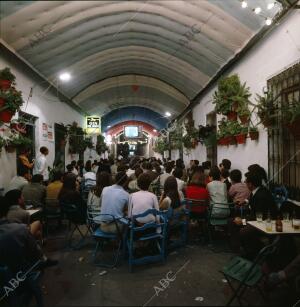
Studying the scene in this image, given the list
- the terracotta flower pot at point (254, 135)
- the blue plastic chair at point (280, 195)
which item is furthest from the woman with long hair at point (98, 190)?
the terracotta flower pot at point (254, 135)

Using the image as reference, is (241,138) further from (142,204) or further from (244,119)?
(142,204)

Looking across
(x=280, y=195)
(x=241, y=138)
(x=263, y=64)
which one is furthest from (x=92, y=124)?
(x=280, y=195)

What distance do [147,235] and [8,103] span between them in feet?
10.8

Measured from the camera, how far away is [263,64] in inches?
258

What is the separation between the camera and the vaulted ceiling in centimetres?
215

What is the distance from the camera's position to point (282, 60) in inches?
222

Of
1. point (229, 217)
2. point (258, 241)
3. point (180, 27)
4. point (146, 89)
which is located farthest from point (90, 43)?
point (146, 89)

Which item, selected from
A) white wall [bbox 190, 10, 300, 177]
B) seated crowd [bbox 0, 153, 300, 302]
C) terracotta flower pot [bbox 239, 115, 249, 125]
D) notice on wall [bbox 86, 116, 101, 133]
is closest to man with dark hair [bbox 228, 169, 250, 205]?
seated crowd [bbox 0, 153, 300, 302]

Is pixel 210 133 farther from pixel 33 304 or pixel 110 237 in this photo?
pixel 33 304

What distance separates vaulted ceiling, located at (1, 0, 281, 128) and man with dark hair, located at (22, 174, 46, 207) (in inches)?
95.5

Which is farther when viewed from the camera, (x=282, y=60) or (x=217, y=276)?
(x=282, y=60)

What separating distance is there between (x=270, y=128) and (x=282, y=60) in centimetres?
116

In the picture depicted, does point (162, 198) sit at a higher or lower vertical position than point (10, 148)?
lower

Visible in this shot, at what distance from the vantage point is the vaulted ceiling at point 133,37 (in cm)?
215
